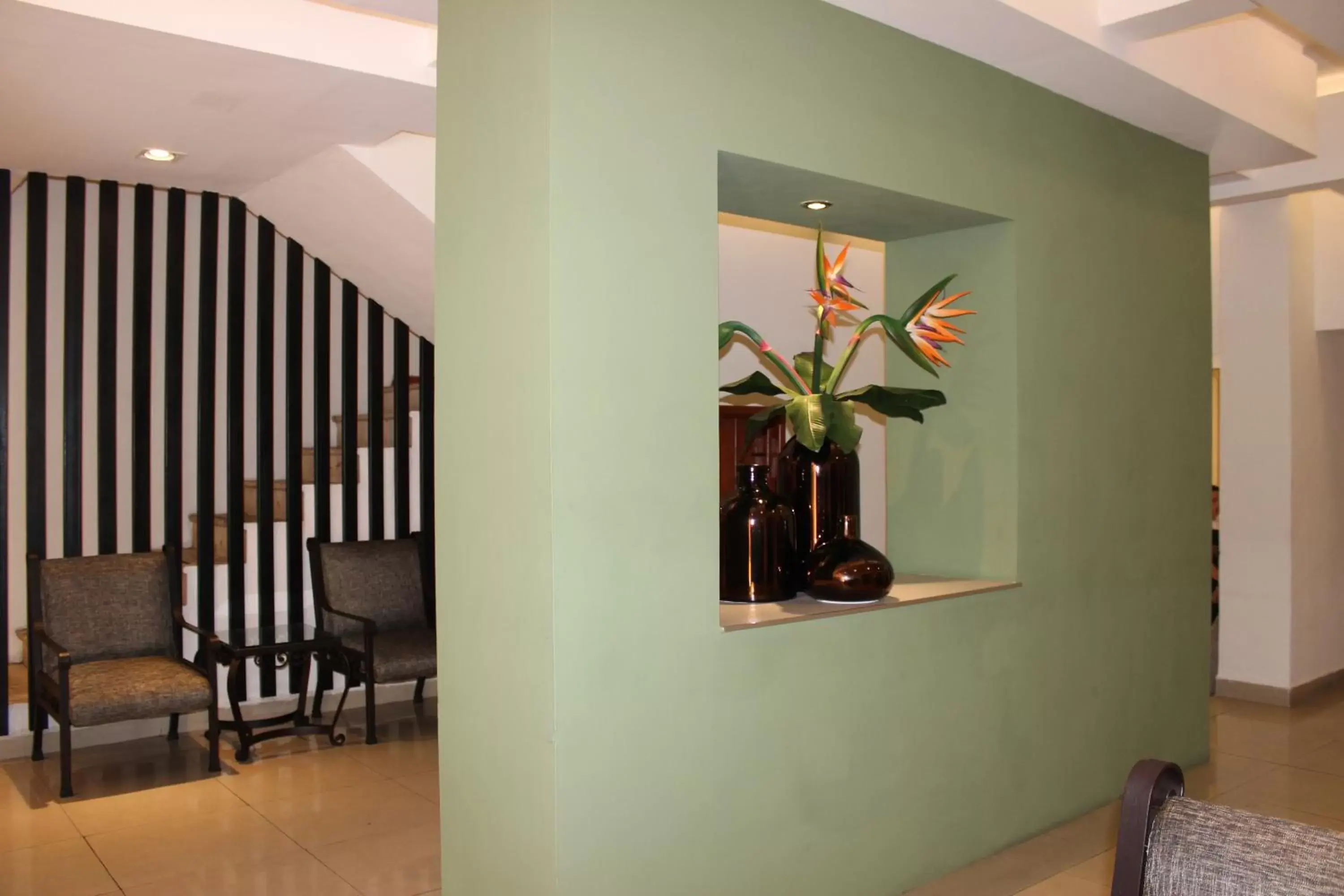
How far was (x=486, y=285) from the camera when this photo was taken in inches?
106

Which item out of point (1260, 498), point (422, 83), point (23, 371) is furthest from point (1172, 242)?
point (23, 371)

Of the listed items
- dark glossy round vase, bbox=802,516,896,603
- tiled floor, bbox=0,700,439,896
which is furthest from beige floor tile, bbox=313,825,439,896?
dark glossy round vase, bbox=802,516,896,603

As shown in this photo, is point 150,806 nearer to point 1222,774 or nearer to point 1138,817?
point 1138,817

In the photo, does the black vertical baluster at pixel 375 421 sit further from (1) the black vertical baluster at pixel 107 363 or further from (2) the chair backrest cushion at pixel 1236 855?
(2) the chair backrest cushion at pixel 1236 855

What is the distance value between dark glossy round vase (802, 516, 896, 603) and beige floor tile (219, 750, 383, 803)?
2.45 metres

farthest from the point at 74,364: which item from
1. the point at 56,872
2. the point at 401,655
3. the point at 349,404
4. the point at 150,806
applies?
the point at 56,872

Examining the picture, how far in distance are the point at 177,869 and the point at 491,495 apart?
2.09 m

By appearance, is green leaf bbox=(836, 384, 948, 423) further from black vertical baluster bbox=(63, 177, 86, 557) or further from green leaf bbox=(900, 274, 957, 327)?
black vertical baluster bbox=(63, 177, 86, 557)

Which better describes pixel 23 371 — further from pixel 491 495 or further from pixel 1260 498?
pixel 1260 498

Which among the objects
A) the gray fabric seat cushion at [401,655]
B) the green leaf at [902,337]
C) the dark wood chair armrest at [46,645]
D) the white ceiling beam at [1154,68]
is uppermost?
the white ceiling beam at [1154,68]

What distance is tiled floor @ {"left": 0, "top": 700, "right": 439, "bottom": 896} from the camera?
3594mm

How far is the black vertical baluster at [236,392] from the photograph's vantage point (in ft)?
18.7

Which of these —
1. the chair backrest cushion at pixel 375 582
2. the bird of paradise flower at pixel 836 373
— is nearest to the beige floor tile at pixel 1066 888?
the bird of paradise flower at pixel 836 373

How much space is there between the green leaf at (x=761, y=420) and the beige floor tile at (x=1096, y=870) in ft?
5.66
